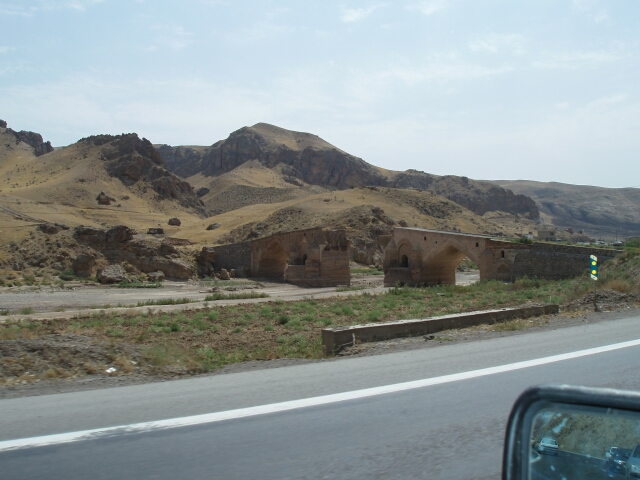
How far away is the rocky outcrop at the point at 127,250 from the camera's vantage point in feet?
141

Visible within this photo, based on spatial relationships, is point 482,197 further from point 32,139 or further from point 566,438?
point 566,438

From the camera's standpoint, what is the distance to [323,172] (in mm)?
134375

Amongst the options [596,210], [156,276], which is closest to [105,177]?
[156,276]

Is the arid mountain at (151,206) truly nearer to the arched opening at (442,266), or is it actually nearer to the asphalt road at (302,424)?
the arched opening at (442,266)

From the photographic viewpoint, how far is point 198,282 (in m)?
43.9

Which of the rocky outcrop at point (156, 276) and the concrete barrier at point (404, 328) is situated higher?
the concrete barrier at point (404, 328)

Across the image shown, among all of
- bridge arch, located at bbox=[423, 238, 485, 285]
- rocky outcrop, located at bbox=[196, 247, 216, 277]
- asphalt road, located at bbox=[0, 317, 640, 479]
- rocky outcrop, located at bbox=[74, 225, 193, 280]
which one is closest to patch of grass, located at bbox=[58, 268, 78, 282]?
rocky outcrop, located at bbox=[74, 225, 193, 280]

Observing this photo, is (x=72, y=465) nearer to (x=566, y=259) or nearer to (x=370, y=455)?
(x=370, y=455)

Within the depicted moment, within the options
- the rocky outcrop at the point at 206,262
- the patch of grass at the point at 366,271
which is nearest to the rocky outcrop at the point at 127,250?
the rocky outcrop at the point at 206,262

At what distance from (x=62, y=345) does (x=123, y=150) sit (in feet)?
258

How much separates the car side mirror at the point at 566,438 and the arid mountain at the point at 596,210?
5810 inches

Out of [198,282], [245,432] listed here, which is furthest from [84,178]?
[245,432]

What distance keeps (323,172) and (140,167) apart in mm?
59273

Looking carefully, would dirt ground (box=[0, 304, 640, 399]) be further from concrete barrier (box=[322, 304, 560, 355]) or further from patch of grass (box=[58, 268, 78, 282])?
patch of grass (box=[58, 268, 78, 282])
